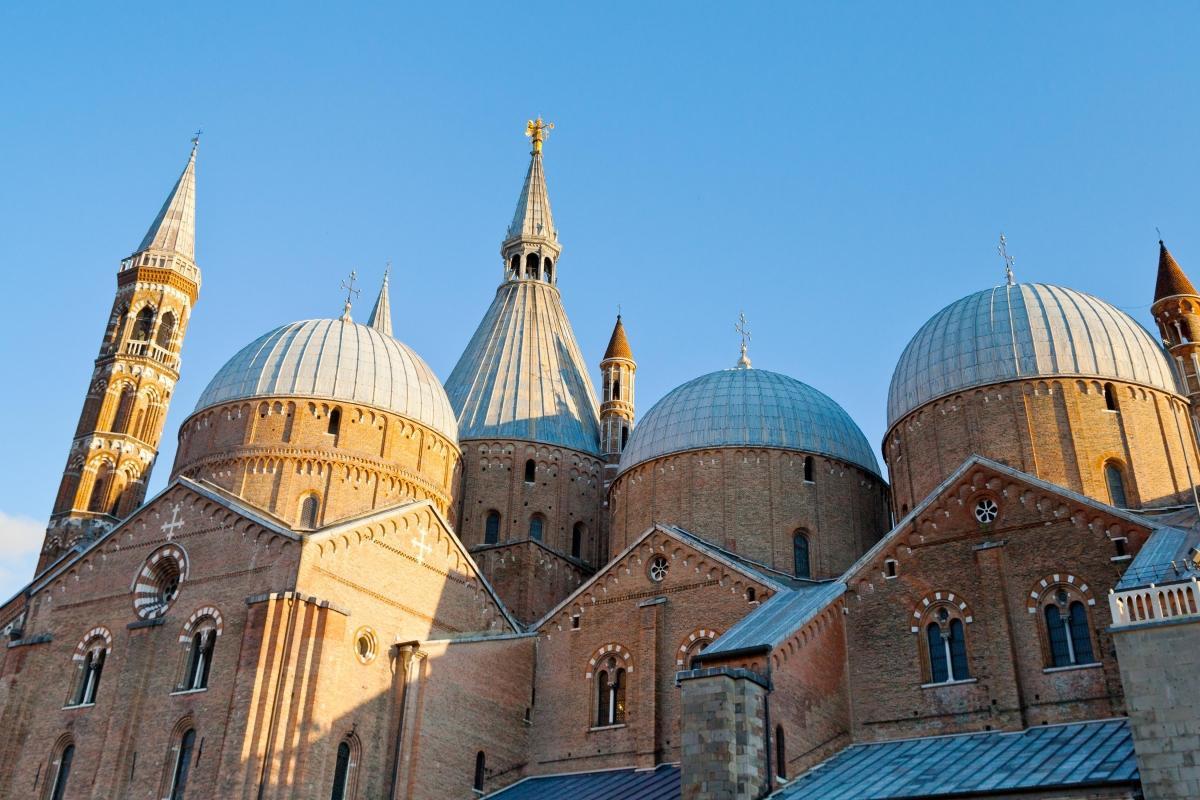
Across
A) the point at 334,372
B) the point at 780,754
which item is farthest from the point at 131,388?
the point at 780,754

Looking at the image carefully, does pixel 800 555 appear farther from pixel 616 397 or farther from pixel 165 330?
pixel 165 330

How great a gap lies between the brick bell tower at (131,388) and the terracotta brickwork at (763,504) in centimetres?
1773

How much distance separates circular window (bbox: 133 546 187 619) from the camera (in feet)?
84.6

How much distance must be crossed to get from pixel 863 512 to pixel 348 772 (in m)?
15.8

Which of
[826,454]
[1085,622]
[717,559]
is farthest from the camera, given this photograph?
[826,454]

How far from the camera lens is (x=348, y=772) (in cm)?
2345

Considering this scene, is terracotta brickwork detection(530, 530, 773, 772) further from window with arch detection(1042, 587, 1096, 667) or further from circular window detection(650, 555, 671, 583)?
window with arch detection(1042, 587, 1096, 667)

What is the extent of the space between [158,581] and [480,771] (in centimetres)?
875

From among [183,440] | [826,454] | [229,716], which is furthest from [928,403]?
[183,440]

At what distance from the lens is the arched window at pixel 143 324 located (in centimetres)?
4044

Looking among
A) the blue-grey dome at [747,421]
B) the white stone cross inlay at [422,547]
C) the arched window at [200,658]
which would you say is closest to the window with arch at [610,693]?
the white stone cross inlay at [422,547]

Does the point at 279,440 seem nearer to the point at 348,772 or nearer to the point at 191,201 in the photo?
the point at 348,772

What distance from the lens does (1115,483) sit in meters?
26.6

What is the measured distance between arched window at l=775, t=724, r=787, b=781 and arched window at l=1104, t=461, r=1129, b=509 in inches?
429
